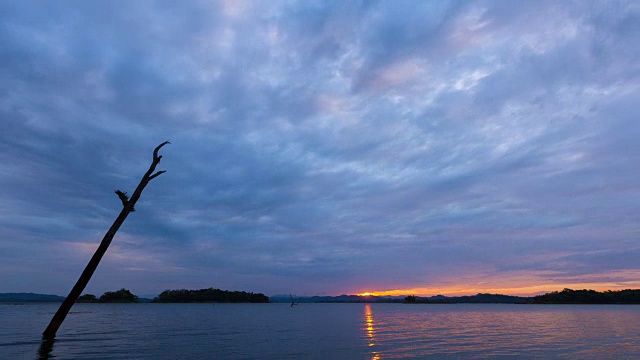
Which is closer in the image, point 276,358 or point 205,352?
point 276,358

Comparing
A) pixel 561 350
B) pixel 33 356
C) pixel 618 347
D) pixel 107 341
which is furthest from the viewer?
pixel 107 341

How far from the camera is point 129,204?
1366 inches

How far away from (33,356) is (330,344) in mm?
25447

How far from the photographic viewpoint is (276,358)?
31.1 m

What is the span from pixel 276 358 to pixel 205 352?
7.45 meters

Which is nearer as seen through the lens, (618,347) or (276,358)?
(276,358)

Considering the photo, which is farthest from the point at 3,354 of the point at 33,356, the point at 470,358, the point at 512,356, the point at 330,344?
the point at 512,356

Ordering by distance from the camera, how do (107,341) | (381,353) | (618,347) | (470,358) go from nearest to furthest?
(470,358)
(381,353)
(618,347)
(107,341)

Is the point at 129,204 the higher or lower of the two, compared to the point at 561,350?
higher

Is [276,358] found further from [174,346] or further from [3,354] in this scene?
[3,354]

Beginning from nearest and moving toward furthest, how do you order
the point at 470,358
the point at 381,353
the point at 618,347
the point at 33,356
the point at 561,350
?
the point at 33,356
the point at 470,358
the point at 381,353
the point at 561,350
the point at 618,347

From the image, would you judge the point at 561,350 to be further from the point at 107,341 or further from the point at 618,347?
the point at 107,341

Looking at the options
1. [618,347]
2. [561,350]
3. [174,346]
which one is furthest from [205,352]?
[618,347]

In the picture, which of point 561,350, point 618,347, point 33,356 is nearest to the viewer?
point 33,356
